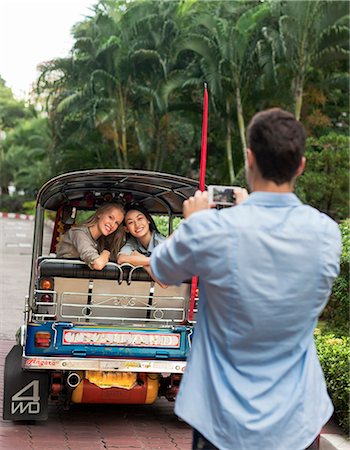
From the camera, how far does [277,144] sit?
116 inches

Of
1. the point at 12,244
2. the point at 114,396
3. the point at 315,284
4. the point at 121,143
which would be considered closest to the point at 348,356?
the point at 114,396

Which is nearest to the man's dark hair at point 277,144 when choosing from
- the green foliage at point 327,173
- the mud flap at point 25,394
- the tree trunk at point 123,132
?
the mud flap at point 25,394

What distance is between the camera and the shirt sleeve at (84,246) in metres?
7.14

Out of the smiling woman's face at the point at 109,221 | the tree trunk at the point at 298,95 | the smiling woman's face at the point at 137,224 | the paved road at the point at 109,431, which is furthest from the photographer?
the tree trunk at the point at 298,95

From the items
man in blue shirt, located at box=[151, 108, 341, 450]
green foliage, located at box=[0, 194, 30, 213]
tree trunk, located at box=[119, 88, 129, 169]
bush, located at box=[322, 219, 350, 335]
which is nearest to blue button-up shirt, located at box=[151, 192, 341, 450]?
man in blue shirt, located at box=[151, 108, 341, 450]

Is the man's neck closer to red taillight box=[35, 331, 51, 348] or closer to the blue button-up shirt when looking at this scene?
the blue button-up shirt

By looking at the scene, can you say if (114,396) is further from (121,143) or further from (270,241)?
(121,143)

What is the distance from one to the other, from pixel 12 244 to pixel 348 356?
2377 centimetres

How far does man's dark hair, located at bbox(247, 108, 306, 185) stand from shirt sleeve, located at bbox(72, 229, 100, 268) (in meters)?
4.24

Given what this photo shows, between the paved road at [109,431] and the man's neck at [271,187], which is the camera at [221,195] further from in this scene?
the paved road at [109,431]

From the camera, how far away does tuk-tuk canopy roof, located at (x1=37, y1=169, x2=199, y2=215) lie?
716 centimetres

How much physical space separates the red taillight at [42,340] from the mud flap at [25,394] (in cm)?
33

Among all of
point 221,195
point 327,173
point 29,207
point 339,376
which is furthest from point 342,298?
point 29,207

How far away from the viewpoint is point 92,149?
3581 centimetres
